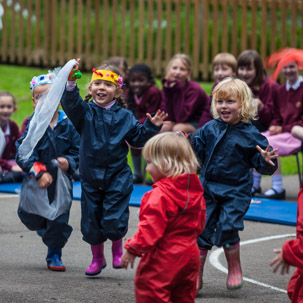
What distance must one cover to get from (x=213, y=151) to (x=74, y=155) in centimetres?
137

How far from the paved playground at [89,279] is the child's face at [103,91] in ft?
4.72

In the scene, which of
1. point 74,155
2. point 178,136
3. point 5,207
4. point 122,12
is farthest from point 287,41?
point 178,136

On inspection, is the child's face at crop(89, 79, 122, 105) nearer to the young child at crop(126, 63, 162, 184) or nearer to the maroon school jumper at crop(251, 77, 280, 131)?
the maroon school jumper at crop(251, 77, 280, 131)

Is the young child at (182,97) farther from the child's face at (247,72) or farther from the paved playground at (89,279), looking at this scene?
the paved playground at (89,279)

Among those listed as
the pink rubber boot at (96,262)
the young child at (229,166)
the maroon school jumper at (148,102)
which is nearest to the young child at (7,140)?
the maroon school jumper at (148,102)

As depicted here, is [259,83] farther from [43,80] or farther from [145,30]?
[145,30]

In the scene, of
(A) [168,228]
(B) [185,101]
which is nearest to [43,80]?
(A) [168,228]

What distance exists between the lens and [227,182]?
5.65 meters

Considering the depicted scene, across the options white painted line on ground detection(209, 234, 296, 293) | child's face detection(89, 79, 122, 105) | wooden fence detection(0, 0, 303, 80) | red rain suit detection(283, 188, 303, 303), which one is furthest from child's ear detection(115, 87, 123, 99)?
wooden fence detection(0, 0, 303, 80)

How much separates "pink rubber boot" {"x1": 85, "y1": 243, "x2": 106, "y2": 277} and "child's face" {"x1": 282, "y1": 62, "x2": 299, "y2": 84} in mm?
4679

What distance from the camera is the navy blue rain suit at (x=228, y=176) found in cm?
555

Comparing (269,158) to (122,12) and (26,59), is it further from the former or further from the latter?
(26,59)

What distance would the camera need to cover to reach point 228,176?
5629 mm

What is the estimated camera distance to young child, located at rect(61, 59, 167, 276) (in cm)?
579
